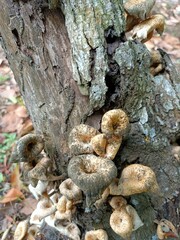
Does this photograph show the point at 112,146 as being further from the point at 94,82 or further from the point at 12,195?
the point at 12,195

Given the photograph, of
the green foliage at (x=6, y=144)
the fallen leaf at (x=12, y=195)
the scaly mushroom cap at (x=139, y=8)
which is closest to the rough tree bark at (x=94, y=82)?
the scaly mushroom cap at (x=139, y=8)

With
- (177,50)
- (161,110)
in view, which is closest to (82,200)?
(161,110)

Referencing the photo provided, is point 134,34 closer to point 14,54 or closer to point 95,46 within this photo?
point 95,46

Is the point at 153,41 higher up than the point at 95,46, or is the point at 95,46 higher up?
the point at 95,46

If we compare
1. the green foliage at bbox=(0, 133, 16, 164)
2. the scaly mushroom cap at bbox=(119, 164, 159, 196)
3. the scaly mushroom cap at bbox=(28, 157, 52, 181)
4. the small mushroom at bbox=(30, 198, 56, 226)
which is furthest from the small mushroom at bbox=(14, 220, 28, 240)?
the green foliage at bbox=(0, 133, 16, 164)

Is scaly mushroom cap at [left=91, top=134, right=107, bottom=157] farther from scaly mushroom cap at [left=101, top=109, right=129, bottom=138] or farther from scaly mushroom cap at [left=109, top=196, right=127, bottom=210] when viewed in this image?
scaly mushroom cap at [left=109, top=196, right=127, bottom=210]
